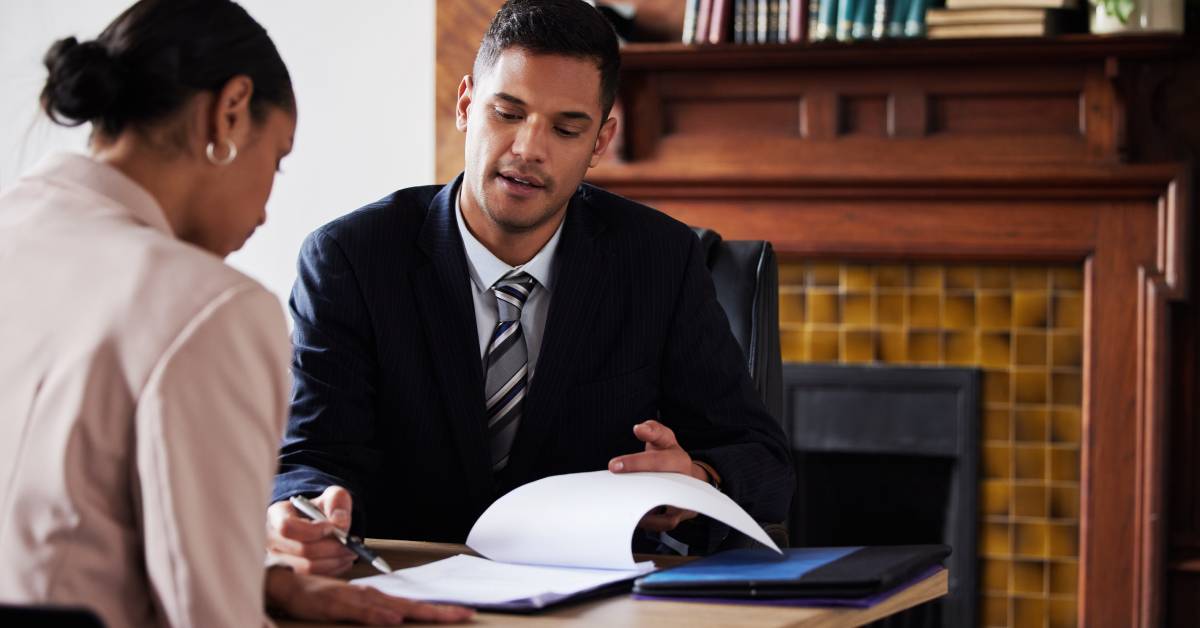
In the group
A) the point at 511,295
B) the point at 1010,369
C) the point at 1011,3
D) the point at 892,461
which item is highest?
the point at 1011,3

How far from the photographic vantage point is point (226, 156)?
3.21ft

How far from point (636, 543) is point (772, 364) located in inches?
18.6

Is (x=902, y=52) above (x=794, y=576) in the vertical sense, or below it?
above

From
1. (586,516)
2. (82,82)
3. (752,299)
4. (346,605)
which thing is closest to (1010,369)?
(752,299)

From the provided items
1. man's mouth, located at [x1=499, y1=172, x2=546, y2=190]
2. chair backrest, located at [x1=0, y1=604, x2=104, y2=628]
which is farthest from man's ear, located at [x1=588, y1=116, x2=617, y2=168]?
chair backrest, located at [x1=0, y1=604, x2=104, y2=628]

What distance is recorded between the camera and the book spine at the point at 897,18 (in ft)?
10.0

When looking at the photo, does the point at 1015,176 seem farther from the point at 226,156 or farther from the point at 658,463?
the point at 226,156

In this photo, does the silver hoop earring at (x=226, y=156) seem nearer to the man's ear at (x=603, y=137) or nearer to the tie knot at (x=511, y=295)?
the tie knot at (x=511, y=295)

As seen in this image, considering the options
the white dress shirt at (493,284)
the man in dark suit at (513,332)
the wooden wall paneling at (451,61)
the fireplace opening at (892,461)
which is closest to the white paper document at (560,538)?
the man in dark suit at (513,332)

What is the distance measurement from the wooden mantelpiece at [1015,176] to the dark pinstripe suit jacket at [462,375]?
1.50 meters

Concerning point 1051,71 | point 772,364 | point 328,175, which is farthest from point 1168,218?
point 328,175

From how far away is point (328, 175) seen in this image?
3.64 metres

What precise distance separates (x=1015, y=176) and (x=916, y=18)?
1.40 ft

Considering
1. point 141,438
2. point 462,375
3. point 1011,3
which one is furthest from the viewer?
point 1011,3
